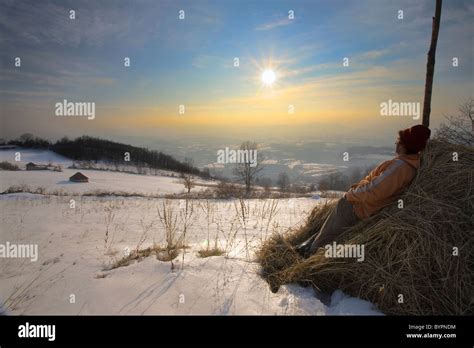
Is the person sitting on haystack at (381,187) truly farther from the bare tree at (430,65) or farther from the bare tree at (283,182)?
the bare tree at (283,182)

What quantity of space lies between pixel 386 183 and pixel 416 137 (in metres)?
0.69

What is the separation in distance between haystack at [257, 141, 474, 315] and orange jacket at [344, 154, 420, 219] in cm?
10

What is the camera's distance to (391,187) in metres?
3.66

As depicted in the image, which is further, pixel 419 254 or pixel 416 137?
pixel 416 137

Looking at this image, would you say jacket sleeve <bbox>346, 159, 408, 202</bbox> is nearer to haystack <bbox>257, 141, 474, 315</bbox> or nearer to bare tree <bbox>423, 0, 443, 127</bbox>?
haystack <bbox>257, 141, 474, 315</bbox>

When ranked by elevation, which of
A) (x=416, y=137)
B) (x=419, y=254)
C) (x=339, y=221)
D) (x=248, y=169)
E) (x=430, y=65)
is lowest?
(x=419, y=254)

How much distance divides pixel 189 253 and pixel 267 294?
1.72 m

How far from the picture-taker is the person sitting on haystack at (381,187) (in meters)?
3.65

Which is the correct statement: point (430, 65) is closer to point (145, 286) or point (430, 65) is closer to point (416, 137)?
point (416, 137)

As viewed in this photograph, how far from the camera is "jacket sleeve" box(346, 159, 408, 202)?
3.64 meters

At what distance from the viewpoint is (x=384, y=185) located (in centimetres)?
364

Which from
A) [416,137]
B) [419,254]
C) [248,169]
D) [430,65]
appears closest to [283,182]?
[248,169]
